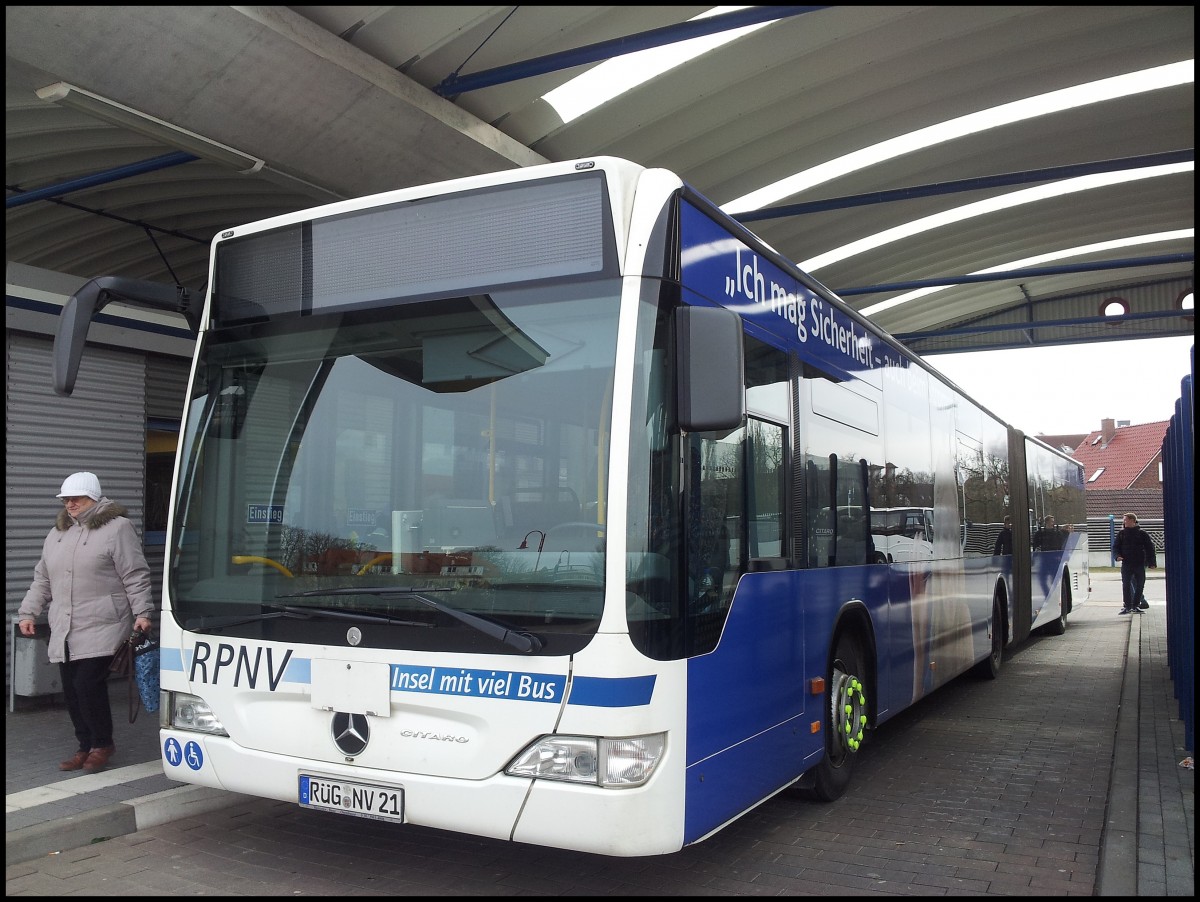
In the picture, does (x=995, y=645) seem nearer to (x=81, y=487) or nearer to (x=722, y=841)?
(x=722, y=841)

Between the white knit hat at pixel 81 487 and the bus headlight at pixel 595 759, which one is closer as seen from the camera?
the bus headlight at pixel 595 759

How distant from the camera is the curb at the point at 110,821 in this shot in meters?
5.07

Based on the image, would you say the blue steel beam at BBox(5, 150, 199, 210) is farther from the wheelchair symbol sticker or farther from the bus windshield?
the wheelchair symbol sticker

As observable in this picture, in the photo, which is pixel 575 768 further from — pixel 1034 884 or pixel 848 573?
pixel 848 573

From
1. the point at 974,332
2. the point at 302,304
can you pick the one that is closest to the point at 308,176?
the point at 302,304

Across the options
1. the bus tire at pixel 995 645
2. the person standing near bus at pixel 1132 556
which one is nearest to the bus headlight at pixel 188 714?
the bus tire at pixel 995 645

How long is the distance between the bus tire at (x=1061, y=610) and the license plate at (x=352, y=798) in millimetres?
14831

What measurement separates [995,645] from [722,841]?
279 inches

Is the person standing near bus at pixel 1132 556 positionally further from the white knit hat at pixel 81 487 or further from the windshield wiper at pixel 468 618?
the windshield wiper at pixel 468 618

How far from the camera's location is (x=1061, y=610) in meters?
17.1

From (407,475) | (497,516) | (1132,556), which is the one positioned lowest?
(1132,556)

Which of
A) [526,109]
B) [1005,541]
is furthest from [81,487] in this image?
[1005,541]

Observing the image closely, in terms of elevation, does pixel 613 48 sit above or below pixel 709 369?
above

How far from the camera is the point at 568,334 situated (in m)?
4.34
